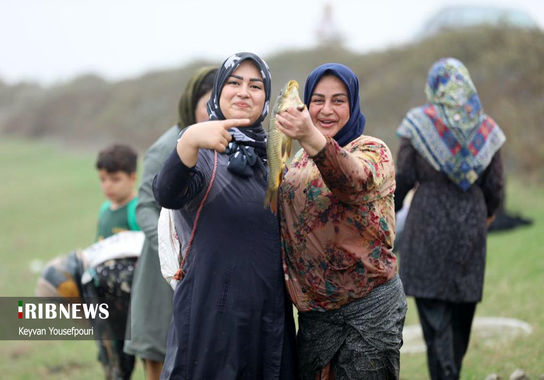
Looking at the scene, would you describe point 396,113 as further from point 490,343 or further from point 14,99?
point 14,99

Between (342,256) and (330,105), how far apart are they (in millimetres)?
651

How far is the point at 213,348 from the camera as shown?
2.59 meters

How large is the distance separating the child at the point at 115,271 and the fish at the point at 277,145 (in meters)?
2.00

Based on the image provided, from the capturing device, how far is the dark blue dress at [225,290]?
2594 millimetres

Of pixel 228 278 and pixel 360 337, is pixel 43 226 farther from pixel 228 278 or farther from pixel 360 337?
pixel 360 337

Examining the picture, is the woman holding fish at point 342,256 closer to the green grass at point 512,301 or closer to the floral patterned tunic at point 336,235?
the floral patterned tunic at point 336,235

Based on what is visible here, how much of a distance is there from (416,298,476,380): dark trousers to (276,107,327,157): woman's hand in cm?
260

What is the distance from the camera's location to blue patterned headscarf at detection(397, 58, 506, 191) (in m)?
4.30

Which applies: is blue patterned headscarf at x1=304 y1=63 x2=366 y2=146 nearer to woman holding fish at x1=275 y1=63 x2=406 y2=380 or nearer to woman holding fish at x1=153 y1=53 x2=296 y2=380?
woman holding fish at x1=275 y1=63 x2=406 y2=380

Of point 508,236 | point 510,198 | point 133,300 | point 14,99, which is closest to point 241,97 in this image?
point 133,300

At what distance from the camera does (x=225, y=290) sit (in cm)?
260

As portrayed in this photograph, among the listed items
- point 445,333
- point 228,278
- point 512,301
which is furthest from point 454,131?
point 512,301

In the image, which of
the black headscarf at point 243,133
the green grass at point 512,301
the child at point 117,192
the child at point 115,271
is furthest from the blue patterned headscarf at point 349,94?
the green grass at point 512,301

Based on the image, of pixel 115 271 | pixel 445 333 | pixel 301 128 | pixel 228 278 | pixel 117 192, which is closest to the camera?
pixel 301 128
